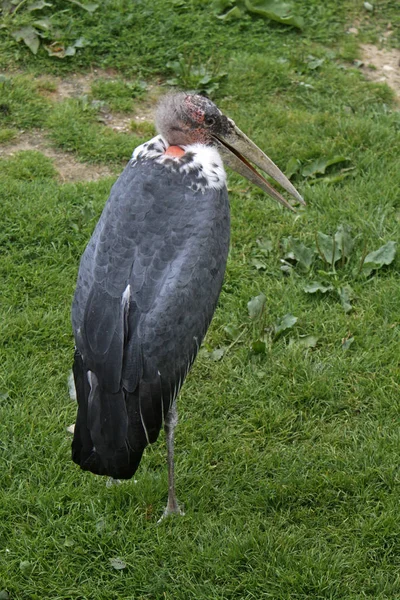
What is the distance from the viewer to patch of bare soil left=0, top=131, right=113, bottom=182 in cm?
613

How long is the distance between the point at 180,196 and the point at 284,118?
302 cm

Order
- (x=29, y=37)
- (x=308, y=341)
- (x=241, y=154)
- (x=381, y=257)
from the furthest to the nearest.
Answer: (x=29, y=37) → (x=381, y=257) → (x=308, y=341) → (x=241, y=154)

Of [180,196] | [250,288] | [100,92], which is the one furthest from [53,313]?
[100,92]

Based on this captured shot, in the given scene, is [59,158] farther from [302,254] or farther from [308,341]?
[308,341]

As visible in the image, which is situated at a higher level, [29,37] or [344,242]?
[29,37]

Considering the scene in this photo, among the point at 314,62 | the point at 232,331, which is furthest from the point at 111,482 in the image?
the point at 314,62

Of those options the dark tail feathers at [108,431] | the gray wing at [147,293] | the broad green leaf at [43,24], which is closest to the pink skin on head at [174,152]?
the gray wing at [147,293]

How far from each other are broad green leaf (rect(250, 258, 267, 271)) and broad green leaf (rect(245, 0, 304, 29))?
2.96 m

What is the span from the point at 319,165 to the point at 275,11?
6.97ft

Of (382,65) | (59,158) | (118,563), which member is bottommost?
(118,563)

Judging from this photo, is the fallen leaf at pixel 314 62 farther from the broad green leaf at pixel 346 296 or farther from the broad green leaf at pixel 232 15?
the broad green leaf at pixel 346 296

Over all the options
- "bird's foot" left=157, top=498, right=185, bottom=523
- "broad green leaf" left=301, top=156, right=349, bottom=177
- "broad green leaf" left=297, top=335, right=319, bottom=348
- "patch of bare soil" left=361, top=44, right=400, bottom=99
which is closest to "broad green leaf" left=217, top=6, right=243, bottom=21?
"patch of bare soil" left=361, top=44, right=400, bottom=99

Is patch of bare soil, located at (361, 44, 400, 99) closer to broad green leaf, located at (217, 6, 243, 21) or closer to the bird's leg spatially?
broad green leaf, located at (217, 6, 243, 21)

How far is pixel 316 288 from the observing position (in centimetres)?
518
